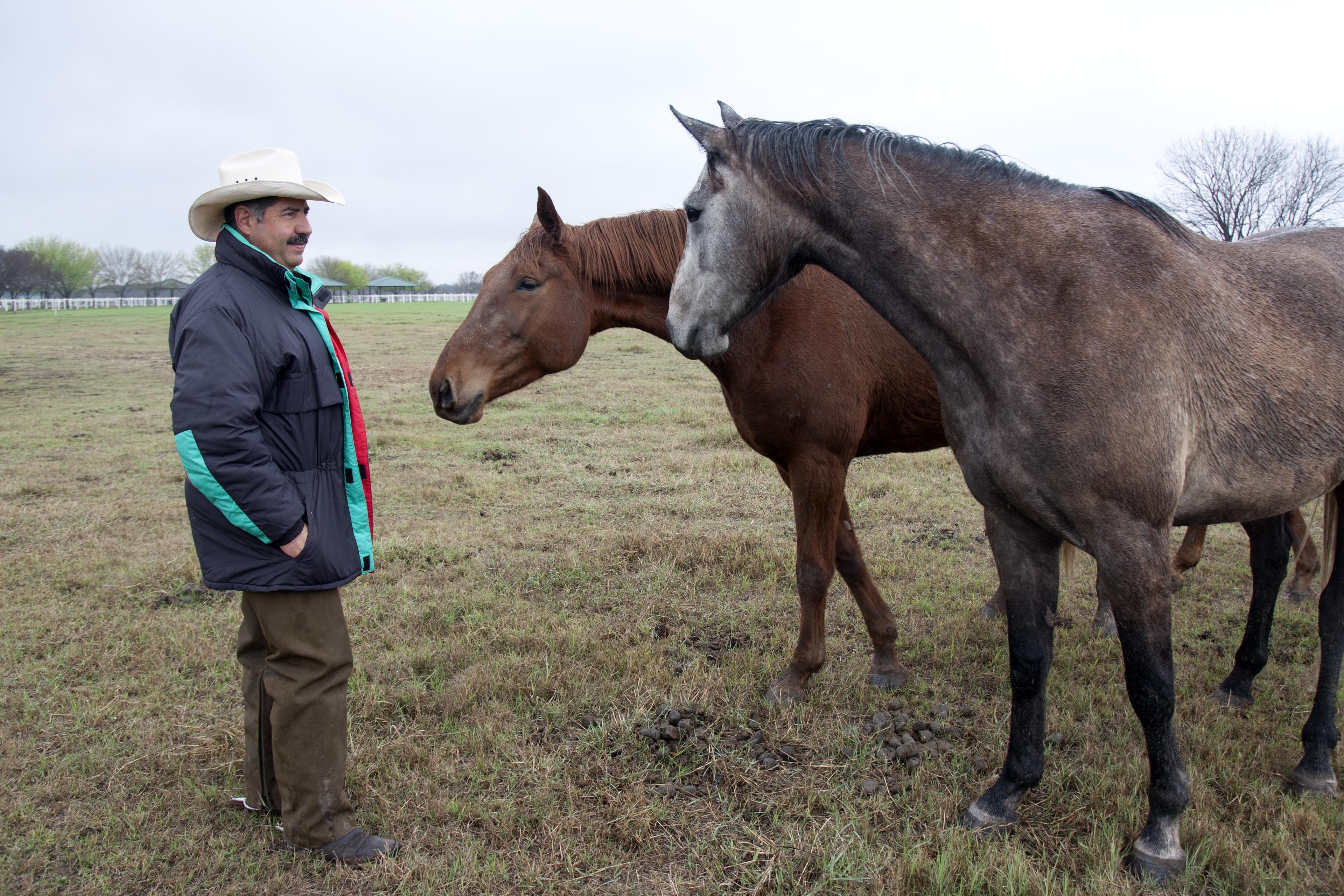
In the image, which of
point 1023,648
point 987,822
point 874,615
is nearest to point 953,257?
point 1023,648

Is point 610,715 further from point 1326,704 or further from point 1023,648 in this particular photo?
point 1326,704

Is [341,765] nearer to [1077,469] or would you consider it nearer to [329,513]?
[329,513]

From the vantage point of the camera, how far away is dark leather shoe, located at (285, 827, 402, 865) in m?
2.75

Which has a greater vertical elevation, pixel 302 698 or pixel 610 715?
pixel 302 698

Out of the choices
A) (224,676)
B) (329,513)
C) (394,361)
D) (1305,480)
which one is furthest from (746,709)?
(394,361)

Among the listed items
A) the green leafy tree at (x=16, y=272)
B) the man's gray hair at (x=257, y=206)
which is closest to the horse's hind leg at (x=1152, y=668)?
the man's gray hair at (x=257, y=206)

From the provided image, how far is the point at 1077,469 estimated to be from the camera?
241cm

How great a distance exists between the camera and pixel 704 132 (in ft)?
9.12

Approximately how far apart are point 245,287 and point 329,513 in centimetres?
79

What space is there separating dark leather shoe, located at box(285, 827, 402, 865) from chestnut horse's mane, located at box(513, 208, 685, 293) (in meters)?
2.65

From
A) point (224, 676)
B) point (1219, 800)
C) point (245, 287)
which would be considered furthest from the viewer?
point (224, 676)

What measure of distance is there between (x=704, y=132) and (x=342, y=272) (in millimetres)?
137004

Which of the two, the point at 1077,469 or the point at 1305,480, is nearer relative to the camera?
the point at 1077,469

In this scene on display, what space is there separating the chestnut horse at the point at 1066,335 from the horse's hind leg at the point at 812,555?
0.98 metres
